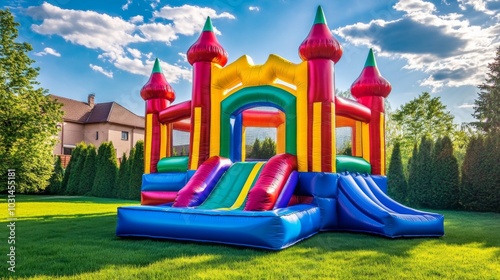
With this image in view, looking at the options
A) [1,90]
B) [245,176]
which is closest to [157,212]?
[245,176]

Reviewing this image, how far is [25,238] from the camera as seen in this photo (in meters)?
4.91

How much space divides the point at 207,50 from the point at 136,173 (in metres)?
8.25

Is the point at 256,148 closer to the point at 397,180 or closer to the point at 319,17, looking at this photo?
the point at 397,180

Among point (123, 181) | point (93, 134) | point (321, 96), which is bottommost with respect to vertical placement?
point (123, 181)

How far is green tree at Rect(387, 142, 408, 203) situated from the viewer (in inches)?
452

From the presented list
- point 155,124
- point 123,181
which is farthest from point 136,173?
point 155,124

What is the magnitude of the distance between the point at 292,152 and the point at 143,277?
11.5ft

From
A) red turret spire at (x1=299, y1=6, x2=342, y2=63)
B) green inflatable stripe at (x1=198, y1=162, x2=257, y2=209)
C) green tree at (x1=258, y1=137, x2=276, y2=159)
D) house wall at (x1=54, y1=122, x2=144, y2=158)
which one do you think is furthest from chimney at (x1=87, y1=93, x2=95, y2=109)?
red turret spire at (x1=299, y1=6, x2=342, y2=63)

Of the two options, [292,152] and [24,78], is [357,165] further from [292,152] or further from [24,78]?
[24,78]

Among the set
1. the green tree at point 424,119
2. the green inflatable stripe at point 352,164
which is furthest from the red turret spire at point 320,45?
the green tree at point 424,119

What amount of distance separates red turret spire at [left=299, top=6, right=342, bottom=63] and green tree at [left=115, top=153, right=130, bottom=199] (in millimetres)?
10216

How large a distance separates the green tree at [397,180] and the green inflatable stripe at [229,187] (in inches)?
273

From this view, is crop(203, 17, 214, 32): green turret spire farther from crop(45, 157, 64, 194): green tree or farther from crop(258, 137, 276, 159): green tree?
crop(45, 157, 64, 194): green tree

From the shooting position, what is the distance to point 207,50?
705 centimetres
